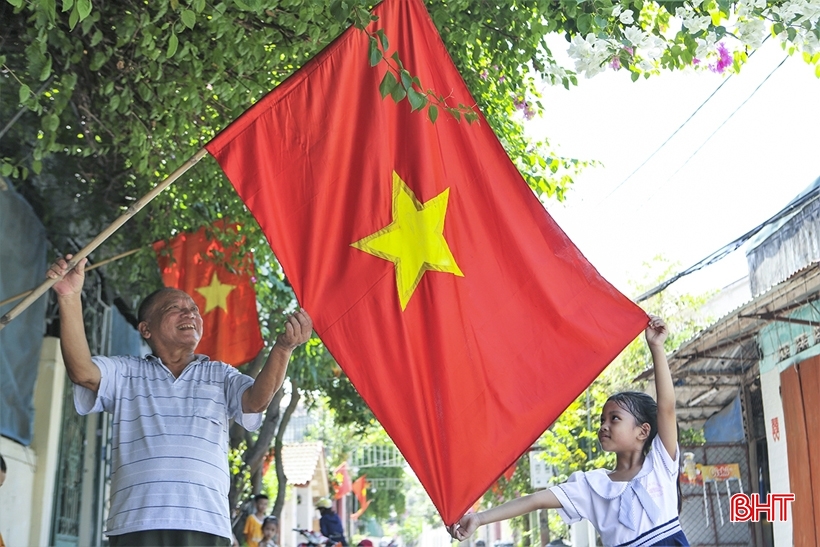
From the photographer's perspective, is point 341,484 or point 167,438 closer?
point 167,438

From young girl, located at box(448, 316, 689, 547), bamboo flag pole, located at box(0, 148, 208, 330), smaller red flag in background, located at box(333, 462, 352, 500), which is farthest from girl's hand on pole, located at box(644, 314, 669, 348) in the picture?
smaller red flag in background, located at box(333, 462, 352, 500)

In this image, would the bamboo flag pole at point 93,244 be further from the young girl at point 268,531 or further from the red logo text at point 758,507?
the young girl at point 268,531

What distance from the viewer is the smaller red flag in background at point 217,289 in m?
7.74

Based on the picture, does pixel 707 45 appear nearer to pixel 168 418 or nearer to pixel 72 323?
pixel 168 418

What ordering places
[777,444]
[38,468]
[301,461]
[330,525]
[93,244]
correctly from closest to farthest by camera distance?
[93,244] → [38,468] → [777,444] → [330,525] → [301,461]

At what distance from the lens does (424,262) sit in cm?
393

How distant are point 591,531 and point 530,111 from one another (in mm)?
9152

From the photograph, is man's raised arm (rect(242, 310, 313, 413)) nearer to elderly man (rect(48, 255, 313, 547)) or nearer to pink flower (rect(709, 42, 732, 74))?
elderly man (rect(48, 255, 313, 547))

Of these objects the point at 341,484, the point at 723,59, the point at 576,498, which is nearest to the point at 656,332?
the point at 576,498

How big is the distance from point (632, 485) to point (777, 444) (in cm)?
763

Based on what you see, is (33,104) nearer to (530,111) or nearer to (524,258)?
(524,258)

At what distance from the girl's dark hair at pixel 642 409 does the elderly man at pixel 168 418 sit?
4.39 ft

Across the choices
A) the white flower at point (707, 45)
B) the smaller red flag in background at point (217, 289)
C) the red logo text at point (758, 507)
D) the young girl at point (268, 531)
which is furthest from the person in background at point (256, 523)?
the white flower at point (707, 45)

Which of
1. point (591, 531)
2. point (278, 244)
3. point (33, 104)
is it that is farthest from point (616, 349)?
point (591, 531)
